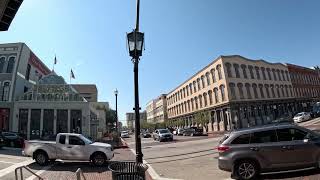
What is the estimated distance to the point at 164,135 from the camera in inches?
1606

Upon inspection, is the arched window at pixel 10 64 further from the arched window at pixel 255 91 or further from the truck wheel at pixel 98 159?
the arched window at pixel 255 91

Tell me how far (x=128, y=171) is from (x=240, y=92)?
55.4 metres

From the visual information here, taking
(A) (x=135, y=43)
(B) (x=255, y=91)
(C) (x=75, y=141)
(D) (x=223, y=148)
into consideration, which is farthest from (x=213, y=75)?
(A) (x=135, y=43)

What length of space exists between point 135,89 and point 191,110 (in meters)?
70.2

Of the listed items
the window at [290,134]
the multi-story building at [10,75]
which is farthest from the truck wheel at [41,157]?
the multi-story building at [10,75]

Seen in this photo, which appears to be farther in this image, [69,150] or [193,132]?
[193,132]

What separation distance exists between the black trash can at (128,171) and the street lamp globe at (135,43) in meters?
4.06

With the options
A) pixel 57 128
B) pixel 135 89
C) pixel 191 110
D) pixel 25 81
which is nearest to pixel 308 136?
pixel 135 89

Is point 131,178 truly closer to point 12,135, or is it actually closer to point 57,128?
point 12,135

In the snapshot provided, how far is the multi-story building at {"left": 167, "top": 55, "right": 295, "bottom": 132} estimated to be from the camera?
5791 centimetres

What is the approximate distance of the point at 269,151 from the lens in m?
10.1

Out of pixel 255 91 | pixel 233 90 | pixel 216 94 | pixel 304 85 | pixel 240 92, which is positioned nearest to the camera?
pixel 233 90

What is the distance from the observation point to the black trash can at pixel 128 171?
6.11m

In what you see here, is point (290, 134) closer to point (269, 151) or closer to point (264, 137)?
point (264, 137)
